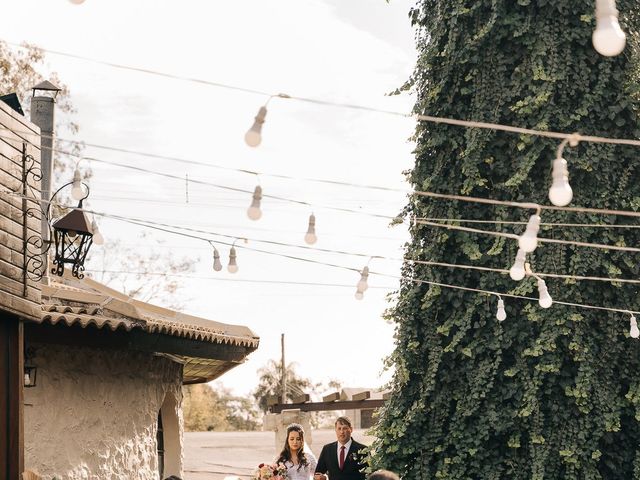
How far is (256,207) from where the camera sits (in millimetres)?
5691

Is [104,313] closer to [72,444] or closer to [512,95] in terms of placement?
[72,444]

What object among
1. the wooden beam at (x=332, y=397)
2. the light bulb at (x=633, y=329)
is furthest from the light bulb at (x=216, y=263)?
the wooden beam at (x=332, y=397)

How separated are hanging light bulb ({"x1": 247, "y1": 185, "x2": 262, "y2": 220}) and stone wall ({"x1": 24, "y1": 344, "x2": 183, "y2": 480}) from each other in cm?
372

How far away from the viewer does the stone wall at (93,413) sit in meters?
8.72

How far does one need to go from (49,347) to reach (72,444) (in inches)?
35.3

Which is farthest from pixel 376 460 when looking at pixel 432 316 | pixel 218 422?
pixel 218 422

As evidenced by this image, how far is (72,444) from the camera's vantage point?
29.6 ft

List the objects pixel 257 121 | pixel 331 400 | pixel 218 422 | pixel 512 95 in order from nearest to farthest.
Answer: pixel 257 121 < pixel 512 95 < pixel 331 400 < pixel 218 422

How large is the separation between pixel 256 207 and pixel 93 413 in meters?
4.34

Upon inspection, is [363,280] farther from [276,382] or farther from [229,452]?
[276,382]

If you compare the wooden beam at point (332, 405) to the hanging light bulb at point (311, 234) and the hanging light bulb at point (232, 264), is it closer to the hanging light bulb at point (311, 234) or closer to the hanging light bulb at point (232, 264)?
the hanging light bulb at point (232, 264)

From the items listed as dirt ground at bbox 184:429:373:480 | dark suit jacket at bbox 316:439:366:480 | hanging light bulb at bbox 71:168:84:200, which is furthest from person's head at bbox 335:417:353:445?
dirt ground at bbox 184:429:373:480

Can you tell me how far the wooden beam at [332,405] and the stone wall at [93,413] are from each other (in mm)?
5129

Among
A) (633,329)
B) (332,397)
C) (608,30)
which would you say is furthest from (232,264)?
(332,397)
